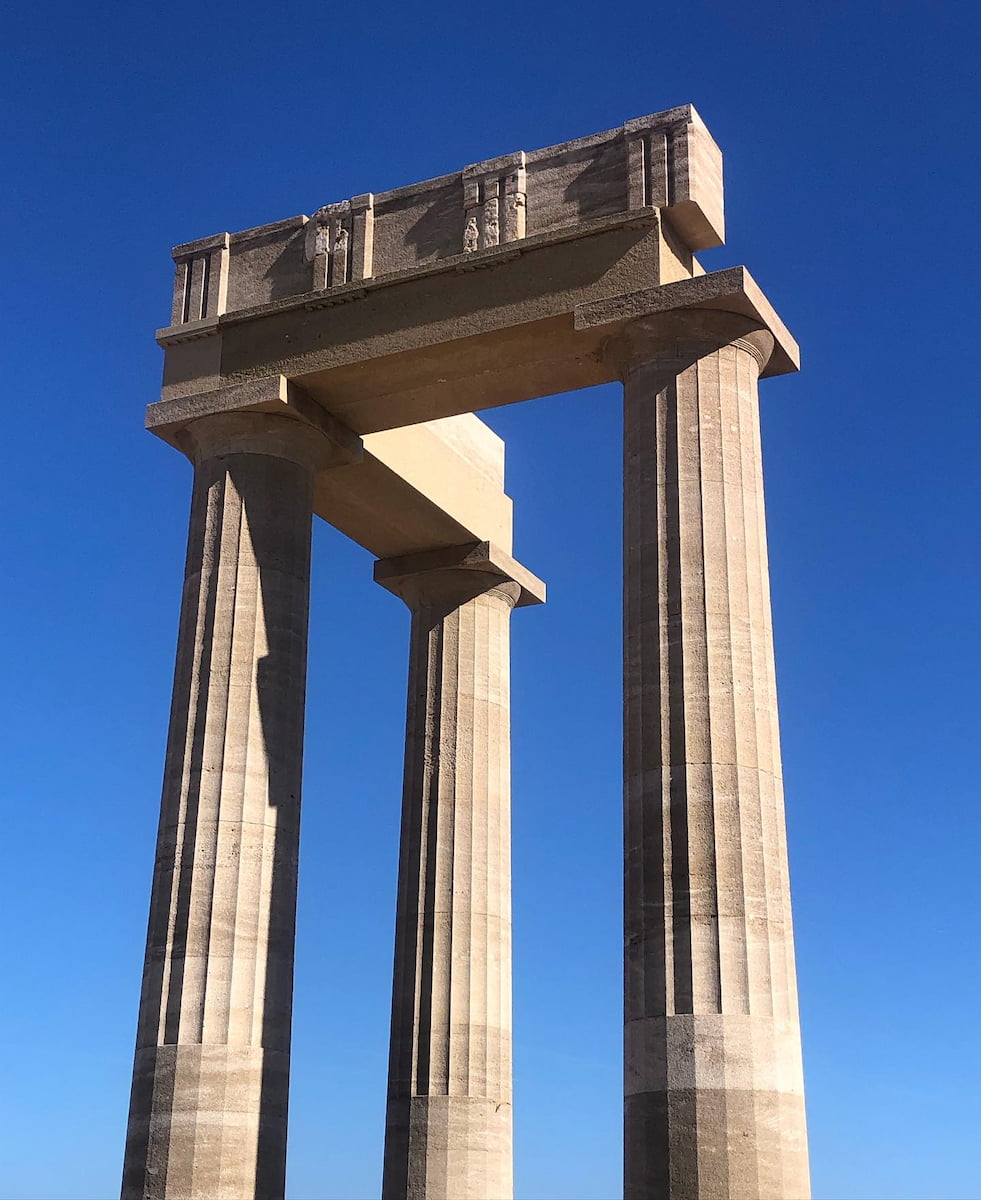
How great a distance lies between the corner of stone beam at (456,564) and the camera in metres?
44.0

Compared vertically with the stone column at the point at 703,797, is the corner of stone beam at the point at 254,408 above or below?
above

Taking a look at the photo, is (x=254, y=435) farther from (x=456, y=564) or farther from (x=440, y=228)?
(x=456, y=564)

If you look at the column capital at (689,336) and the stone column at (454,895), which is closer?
the column capital at (689,336)

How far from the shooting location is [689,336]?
31.8 m

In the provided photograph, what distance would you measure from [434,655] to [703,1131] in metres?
19.7

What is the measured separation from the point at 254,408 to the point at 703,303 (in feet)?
34.8

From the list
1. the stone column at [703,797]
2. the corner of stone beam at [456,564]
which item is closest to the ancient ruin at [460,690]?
the stone column at [703,797]

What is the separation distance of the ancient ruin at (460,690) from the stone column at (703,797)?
5 centimetres

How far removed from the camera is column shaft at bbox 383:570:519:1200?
38.1m

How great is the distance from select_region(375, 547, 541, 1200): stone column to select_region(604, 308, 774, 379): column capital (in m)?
12.8

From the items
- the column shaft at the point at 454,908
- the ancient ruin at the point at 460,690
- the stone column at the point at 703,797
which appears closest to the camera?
the stone column at the point at 703,797

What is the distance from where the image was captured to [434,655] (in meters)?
43.8

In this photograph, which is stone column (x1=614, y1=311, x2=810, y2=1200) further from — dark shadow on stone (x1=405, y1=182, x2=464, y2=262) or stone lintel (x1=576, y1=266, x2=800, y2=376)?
dark shadow on stone (x1=405, y1=182, x2=464, y2=262)

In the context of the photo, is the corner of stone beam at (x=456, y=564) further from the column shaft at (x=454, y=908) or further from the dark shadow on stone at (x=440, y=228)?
the dark shadow on stone at (x=440, y=228)
